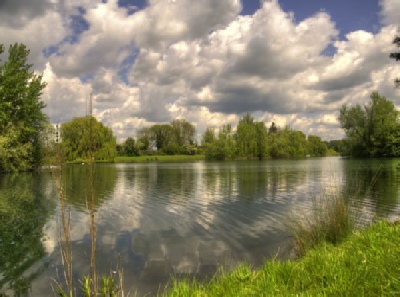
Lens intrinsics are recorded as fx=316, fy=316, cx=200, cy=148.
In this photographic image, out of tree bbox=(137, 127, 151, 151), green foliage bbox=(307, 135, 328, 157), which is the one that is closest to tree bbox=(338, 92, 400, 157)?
green foliage bbox=(307, 135, 328, 157)

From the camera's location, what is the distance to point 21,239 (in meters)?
12.6

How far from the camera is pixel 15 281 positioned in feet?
28.1

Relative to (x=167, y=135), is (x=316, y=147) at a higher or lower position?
lower

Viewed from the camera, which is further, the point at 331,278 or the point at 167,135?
the point at 167,135

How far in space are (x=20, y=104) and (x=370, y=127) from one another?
260ft

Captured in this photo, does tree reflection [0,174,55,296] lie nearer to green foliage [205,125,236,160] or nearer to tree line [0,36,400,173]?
tree line [0,36,400,173]

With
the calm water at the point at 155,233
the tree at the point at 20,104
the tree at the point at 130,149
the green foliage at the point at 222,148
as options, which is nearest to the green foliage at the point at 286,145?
the green foliage at the point at 222,148

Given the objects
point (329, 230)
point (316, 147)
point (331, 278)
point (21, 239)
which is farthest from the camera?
point (316, 147)

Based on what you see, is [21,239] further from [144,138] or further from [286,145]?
[144,138]

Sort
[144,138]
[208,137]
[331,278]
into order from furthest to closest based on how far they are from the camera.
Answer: [144,138] < [208,137] < [331,278]

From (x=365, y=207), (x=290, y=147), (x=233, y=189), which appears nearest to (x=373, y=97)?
(x=290, y=147)

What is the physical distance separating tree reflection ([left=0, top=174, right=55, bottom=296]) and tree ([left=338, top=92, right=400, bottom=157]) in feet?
255

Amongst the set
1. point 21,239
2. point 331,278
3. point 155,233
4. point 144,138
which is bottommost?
point 155,233

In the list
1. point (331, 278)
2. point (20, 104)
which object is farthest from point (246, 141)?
point (331, 278)
